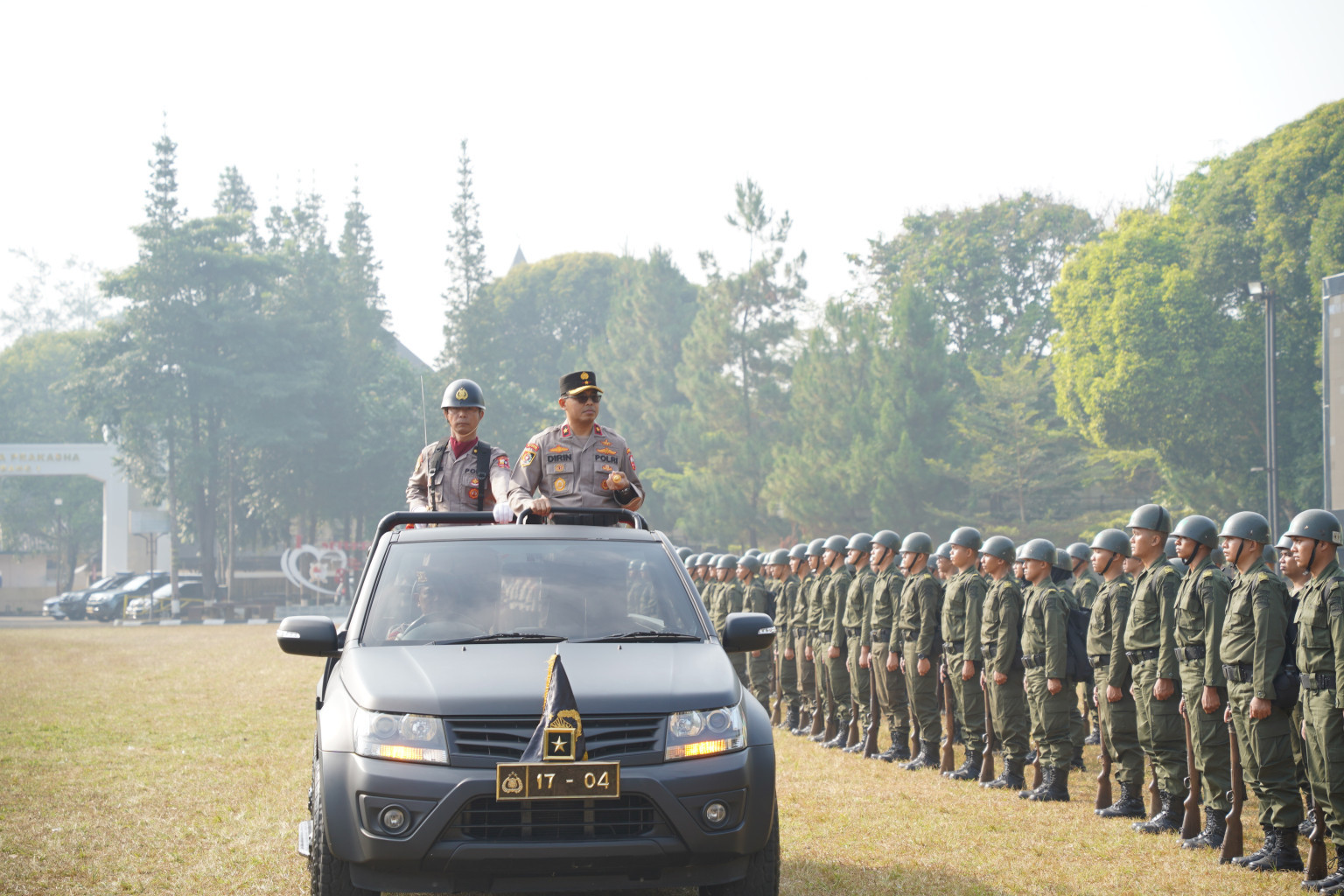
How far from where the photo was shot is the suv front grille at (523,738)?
4.88 metres

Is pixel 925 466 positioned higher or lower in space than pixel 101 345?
lower

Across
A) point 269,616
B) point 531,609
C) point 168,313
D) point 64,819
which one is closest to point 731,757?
point 531,609

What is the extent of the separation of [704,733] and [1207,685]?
419cm

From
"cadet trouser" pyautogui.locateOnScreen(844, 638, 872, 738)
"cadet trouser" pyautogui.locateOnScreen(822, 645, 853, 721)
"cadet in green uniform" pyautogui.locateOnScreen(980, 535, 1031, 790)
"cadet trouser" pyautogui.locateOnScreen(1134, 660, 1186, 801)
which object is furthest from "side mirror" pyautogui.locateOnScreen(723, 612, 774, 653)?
"cadet trouser" pyautogui.locateOnScreen(822, 645, 853, 721)

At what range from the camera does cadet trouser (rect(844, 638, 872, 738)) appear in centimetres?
1337

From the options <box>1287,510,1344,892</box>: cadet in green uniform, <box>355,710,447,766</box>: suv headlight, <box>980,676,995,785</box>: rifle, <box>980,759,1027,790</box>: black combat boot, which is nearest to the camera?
<box>355,710,447,766</box>: suv headlight

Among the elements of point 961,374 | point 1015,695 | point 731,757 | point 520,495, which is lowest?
point 1015,695

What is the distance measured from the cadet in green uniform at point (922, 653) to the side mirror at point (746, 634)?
6300 millimetres

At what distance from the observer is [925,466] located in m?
47.3

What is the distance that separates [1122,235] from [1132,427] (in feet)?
23.4

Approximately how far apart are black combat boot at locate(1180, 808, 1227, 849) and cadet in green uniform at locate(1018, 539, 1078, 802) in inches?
73.4

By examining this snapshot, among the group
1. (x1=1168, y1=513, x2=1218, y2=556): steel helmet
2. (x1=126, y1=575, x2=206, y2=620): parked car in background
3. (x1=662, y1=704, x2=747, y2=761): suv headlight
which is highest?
(x1=1168, y1=513, x2=1218, y2=556): steel helmet

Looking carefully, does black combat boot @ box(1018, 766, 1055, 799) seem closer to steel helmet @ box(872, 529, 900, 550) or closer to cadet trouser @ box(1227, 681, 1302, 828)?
cadet trouser @ box(1227, 681, 1302, 828)

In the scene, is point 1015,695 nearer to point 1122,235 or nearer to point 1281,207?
point 1281,207
